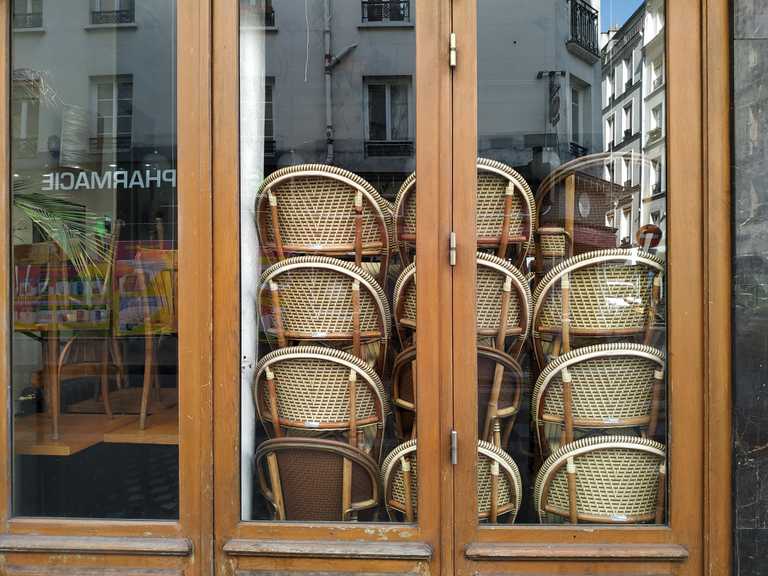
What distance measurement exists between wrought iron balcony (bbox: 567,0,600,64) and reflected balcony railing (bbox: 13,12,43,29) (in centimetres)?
216

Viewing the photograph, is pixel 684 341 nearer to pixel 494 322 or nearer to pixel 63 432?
pixel 494 322

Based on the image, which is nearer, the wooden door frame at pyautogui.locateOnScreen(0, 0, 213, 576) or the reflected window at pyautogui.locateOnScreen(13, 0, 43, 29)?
the wooden door frame at pyautogui.locateOnScreen(0, 0, 213, 576)

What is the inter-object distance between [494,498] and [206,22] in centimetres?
201

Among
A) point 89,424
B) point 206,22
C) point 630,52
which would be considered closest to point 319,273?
point 206,22

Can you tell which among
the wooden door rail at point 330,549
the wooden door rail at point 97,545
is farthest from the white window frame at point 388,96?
the wooden door rail at point 97,545

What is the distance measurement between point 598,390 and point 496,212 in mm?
771

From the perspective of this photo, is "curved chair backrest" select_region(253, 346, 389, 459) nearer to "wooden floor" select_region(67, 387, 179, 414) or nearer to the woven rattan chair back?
"wooden floor" select_region(67, 387, 179, 414)

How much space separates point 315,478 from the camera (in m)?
2.14

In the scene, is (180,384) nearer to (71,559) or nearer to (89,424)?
(89,424)

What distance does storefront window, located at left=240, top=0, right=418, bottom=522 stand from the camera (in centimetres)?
212

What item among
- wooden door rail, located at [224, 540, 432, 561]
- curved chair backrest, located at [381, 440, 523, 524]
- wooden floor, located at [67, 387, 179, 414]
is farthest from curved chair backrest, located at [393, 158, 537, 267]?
wooden floor, located at [67, 387, 179, 414]

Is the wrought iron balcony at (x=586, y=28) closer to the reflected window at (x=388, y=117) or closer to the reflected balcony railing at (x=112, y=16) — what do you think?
the reflected window at (x=388, y=117)

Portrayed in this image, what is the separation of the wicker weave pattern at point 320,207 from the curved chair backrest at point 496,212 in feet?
0.32

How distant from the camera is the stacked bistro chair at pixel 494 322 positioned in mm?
2117
